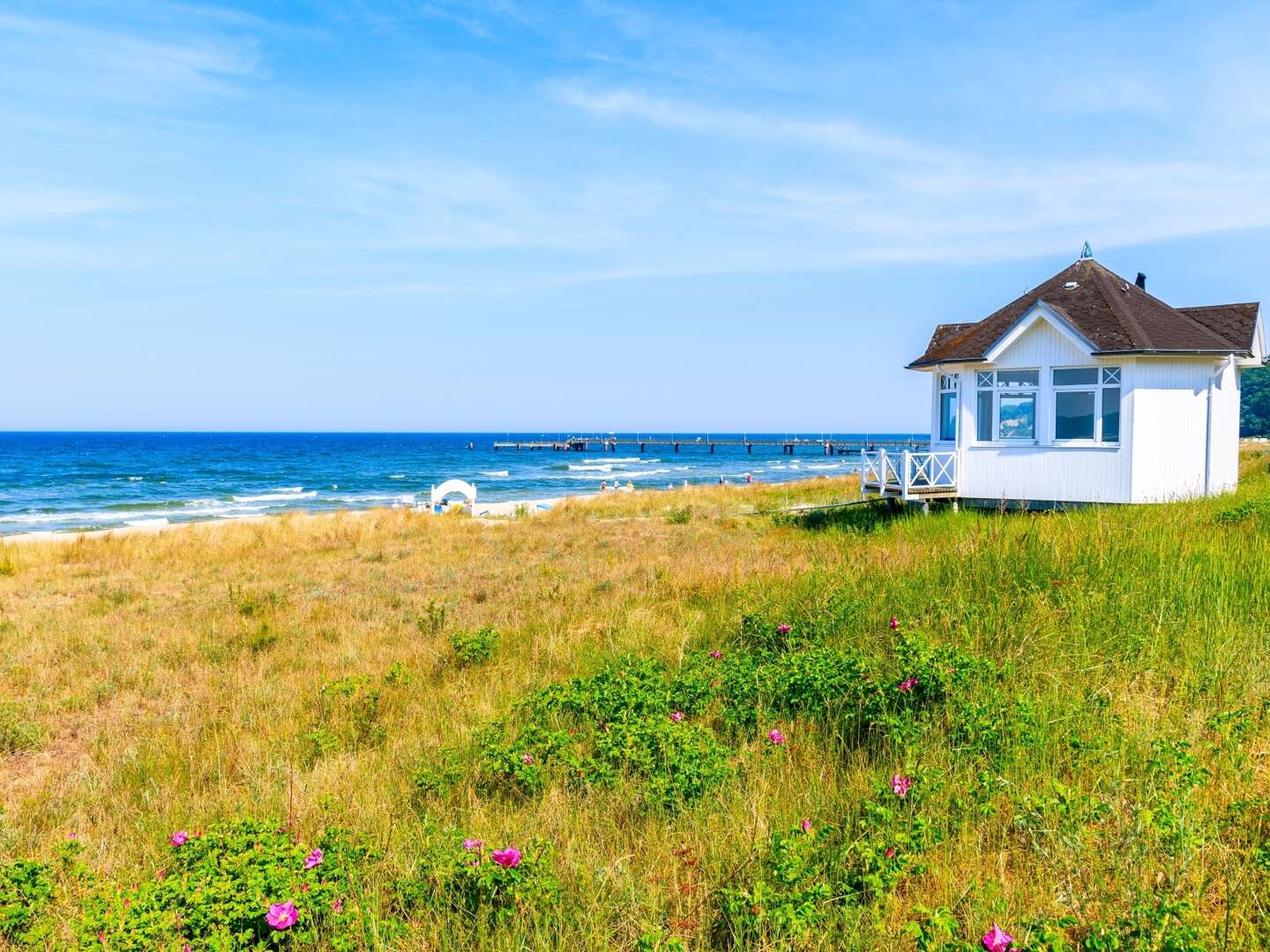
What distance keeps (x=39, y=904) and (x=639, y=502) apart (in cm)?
2555

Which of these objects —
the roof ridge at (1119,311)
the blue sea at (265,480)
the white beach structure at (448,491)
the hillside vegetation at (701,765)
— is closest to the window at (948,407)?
the roof ridge at (1119,311)

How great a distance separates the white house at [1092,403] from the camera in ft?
49.1

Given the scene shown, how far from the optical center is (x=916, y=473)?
55.5ft

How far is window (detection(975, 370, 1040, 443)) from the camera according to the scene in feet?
53.1

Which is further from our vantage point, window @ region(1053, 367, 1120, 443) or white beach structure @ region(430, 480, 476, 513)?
white beach structure @ region(430, 480, 476, 513)

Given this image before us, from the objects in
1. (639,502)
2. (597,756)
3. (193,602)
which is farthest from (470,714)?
(639,502)

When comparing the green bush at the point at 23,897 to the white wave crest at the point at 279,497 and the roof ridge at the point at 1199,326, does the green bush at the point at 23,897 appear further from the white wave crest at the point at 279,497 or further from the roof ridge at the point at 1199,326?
the white wave crest at the point at 279,497

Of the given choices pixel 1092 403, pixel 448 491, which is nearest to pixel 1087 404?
pixel 1092 403

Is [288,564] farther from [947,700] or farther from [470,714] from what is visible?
[947,700]

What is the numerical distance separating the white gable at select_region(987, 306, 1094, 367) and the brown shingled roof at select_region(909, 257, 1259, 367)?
0.18 meters

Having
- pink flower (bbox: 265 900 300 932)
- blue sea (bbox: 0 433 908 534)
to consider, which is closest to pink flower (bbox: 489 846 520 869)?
pink flower (bbox: 265 900 300 932)

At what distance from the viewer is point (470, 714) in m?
5.96

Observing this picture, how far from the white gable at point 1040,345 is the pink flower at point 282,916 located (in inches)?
636

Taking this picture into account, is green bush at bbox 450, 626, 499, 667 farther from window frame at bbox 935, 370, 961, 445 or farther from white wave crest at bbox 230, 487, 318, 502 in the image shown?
white wave crest at bbox 230, 487, 318, 502
